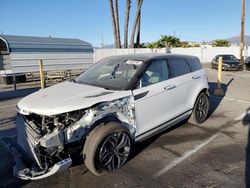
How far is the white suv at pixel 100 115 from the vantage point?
3.12 meters

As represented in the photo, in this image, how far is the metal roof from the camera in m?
13.2

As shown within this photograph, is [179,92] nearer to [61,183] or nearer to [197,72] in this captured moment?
[197,72]

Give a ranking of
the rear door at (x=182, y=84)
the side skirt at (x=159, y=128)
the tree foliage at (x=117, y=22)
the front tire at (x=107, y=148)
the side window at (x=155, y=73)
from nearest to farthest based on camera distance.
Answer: the front tire at (x=107, y=148), the side skirt at (x=159, y=128), the side window at (x=155, y=73), the rear door at (x=182, y=84), the tree foliage at (x=117, y=22)

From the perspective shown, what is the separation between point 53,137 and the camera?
119 inches

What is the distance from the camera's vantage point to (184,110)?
16.2 ft

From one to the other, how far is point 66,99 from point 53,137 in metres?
0.58

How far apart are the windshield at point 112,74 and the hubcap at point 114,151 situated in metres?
0.77

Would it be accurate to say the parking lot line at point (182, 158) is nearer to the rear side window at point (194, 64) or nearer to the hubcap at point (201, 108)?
the hubcap at point (201, 108)

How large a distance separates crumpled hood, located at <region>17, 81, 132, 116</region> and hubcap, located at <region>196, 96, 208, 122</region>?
2437 mm

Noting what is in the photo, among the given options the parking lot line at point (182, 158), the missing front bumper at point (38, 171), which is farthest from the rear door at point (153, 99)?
the missing front bumper at point (38, 171)

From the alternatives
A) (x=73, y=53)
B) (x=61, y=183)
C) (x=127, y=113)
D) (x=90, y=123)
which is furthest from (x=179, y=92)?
(x=73, y=53)

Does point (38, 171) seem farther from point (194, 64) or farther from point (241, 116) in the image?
point (241, 116)

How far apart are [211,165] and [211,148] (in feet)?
2.15

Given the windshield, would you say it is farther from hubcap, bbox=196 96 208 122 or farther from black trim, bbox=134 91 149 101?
hubcap, bbox=196 96 208 122
